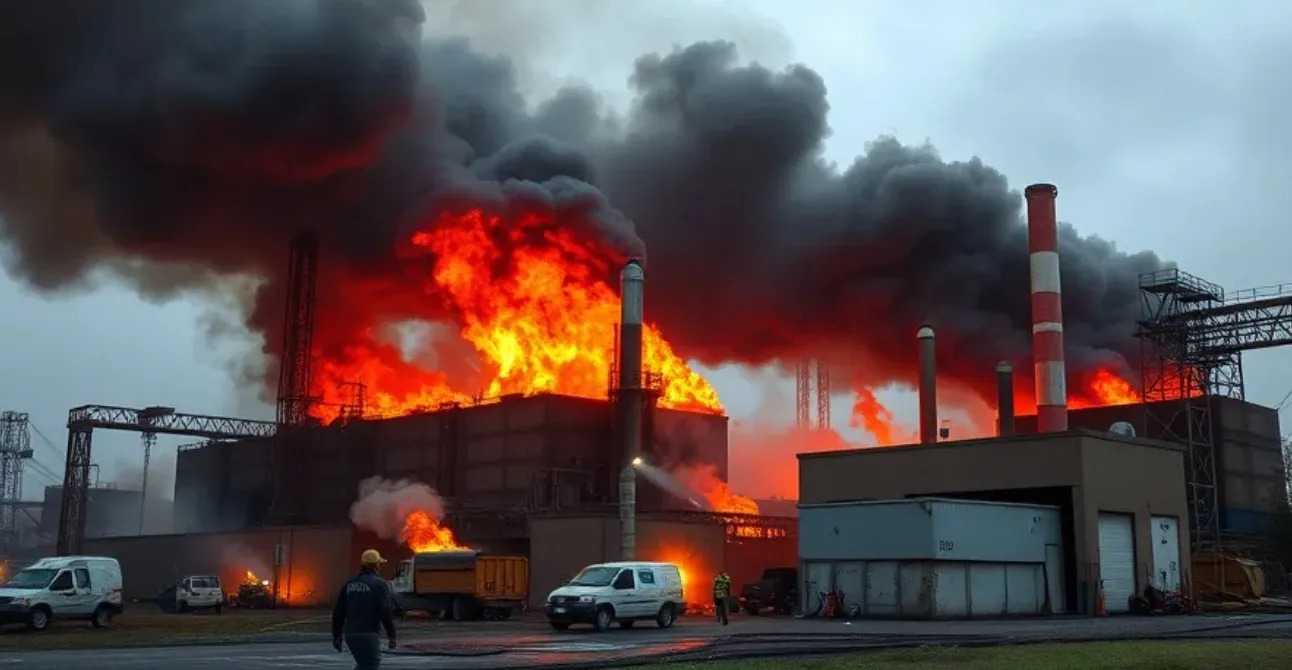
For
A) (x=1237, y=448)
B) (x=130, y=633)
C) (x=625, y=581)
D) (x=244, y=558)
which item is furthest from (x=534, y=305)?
(x=1237, y=448)

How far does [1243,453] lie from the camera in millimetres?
74188

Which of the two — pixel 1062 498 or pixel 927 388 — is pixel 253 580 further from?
pixel 1062 498

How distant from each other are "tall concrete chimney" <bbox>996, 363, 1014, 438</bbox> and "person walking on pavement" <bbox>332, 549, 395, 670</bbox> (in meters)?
55.7

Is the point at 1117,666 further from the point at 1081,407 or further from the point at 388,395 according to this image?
the point at 388,395

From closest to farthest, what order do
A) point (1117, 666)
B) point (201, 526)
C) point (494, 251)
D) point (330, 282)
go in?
point (1117, 666)
point (494, 251)
point (330, 282)
point (201, 526)

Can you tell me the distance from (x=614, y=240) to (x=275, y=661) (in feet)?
135

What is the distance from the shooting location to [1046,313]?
55.9 m

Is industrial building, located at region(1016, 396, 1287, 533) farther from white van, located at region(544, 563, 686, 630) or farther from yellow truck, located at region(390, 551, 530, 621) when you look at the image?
white van, located at region(544, 563, 686, 630)

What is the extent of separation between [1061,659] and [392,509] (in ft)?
160

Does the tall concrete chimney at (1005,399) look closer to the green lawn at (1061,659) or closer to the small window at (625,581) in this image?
the small window at (625,581)

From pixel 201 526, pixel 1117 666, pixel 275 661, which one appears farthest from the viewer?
pixel 201 526

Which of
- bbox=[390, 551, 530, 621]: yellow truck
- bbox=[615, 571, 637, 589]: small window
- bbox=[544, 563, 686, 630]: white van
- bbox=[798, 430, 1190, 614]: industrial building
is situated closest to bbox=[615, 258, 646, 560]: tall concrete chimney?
bbox=[390, 551, 530, 621]: yellow truck

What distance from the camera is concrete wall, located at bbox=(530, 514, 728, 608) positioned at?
50594 millimetres

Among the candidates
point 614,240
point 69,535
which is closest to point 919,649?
point 614,240
